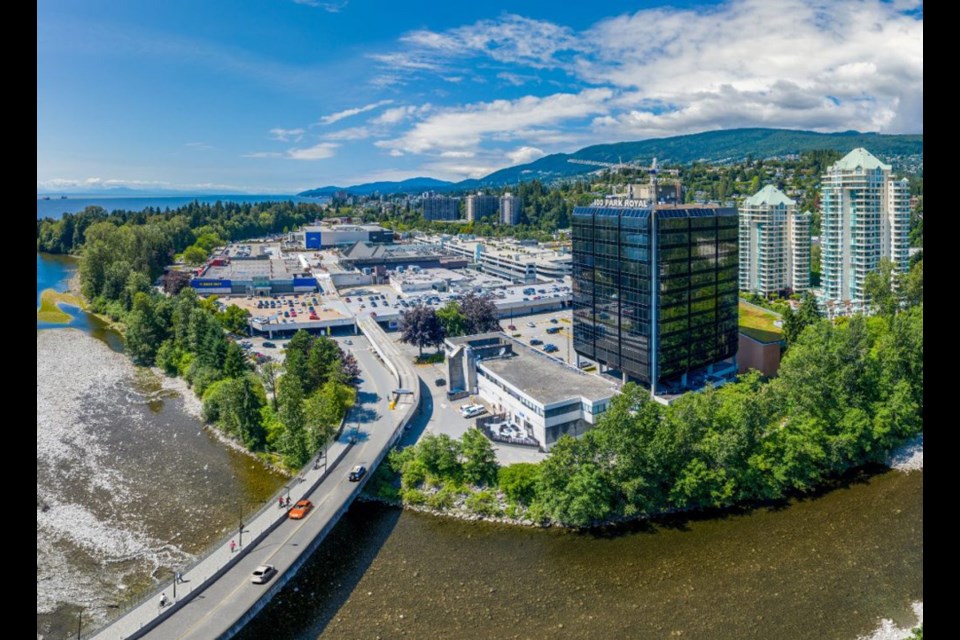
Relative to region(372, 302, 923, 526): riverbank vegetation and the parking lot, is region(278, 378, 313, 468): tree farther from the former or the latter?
the parking lot

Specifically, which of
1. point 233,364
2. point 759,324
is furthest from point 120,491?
point 759,324

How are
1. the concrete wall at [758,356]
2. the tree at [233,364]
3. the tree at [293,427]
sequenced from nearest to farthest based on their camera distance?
the tree at [293,427] < the tree at [233,364] < the concrete wall at [758,356]

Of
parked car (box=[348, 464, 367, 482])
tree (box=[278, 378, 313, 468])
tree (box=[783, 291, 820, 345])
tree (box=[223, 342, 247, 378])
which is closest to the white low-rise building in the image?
parked car (box=[348, 464, 367, 482])

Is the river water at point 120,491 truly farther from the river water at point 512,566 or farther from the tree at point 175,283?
the tree at point 175,283

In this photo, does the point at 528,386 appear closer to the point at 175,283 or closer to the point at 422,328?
the point at 422,328

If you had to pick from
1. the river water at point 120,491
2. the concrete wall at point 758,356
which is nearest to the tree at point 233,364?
the river water at point 120,491
